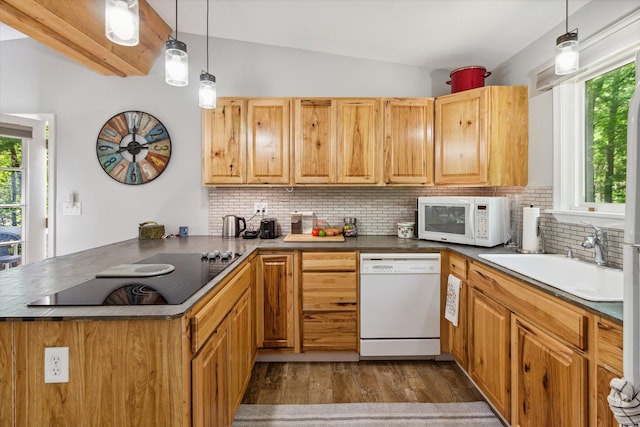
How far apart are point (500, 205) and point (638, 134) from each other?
6.30 feet

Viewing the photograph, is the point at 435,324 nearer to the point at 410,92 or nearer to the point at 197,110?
the point at 410,92

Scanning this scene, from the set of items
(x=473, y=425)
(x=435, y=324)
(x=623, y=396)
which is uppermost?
(x=623, y=396)

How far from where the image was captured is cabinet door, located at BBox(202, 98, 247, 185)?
2.92 m

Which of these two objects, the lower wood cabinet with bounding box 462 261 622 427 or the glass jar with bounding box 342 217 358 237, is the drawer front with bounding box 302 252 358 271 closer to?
the glass jar with bounding box 342 217 358 237

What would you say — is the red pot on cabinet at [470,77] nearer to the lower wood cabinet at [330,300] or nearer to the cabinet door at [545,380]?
the lower wood cabinet at [330,300]

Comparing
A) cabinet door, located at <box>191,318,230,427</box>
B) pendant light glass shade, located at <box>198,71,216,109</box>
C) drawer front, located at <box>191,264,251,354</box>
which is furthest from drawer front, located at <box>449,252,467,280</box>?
pendant light glass shade, located at <box>198,71,216,109</box>

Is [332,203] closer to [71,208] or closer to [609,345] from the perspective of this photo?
[609,345]

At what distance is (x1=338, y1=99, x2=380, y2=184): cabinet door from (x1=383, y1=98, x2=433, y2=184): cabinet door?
0.31 feet

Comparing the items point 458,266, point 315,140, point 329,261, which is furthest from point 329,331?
point 315,140

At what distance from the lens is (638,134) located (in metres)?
0.73

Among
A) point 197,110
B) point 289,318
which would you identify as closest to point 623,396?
point 289,318

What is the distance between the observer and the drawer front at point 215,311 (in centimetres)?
125

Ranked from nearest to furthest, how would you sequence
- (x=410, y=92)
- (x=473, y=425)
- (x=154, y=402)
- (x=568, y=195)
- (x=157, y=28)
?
(x=154, y=402) → (x=473, y=425) → (x=568, y=195) → (x=157, y=28) → (x=410, y=92)

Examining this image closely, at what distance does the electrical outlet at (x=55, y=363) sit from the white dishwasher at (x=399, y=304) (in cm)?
189
